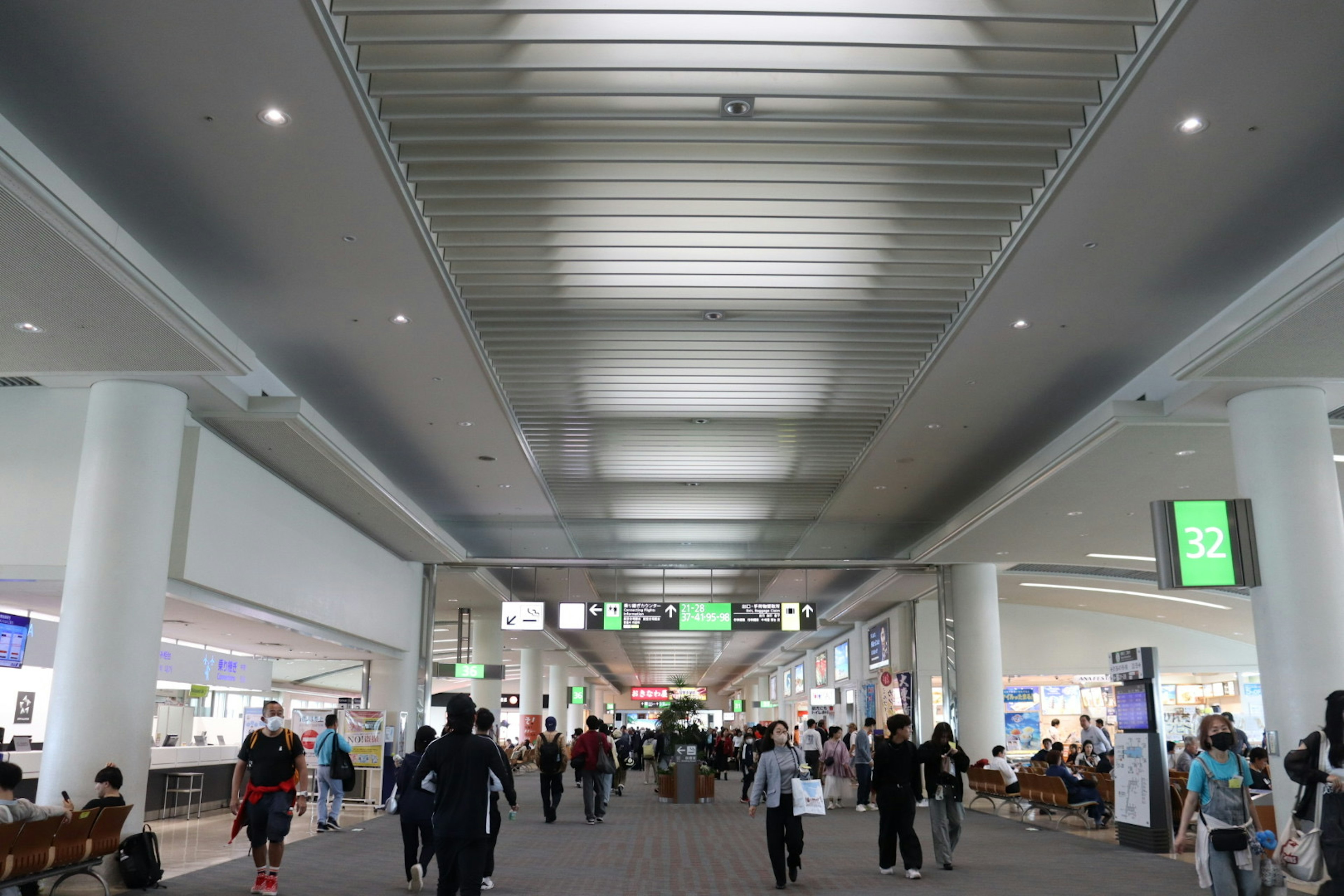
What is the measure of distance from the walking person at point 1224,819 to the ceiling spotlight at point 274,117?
21.1ft

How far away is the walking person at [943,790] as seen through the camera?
9.62 meters

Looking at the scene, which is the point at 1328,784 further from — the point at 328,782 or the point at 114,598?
the point at 328,782

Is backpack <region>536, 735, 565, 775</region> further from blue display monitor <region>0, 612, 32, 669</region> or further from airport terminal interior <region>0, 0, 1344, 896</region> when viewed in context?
blue display monitor <region>0, 612, 32, 669</region>

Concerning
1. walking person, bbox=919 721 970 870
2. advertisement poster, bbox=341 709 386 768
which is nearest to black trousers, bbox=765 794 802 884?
walking person, bbox=919 721 970 870

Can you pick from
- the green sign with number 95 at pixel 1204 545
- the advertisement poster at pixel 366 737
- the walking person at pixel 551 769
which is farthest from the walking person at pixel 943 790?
the advertisement poster at pixel 366 737

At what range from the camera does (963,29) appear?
18.3 ft

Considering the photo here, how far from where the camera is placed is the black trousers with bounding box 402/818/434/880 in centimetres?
827

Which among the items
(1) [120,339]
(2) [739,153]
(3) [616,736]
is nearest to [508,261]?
(2) [739,153]

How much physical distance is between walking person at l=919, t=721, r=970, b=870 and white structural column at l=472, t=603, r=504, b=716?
51.0 feet

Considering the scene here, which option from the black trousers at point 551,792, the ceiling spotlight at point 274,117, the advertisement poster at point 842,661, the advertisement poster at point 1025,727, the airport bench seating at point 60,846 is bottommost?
the black trousers at point 551,792

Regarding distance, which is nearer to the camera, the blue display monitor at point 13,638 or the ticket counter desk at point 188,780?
the blue display monitor at point 13,638

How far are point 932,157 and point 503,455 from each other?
26.5 feet

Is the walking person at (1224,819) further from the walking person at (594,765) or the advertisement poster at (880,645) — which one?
the advertisement poster at (880,645)

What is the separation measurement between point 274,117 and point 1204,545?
26.6 ft
